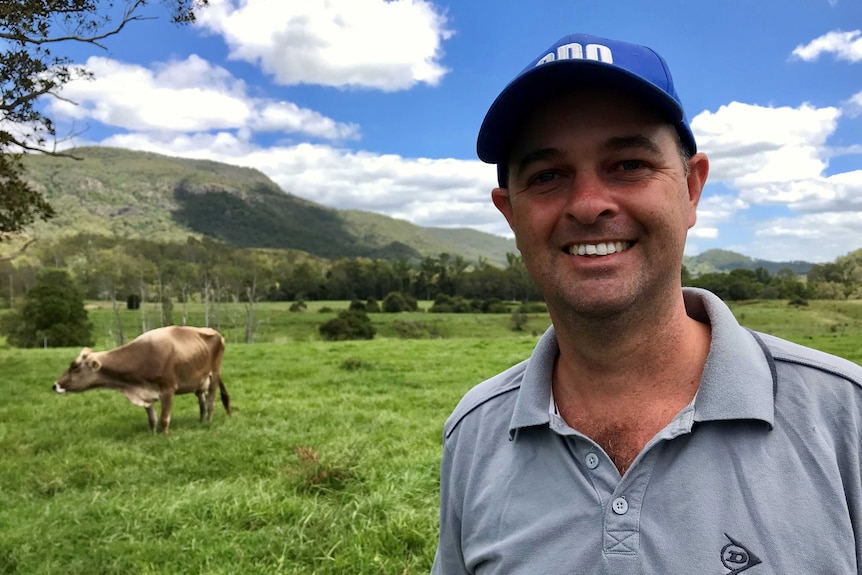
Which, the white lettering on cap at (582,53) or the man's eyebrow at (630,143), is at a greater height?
the white lettering on cap at (582,53)

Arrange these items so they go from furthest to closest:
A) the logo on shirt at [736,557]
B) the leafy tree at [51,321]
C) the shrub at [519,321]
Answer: the shrub at [519,321] → the leafy tree at [51,321] → the logo on shirt at [736,557]

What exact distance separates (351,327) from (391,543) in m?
41.3

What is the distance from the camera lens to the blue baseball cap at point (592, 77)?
5.27 feet

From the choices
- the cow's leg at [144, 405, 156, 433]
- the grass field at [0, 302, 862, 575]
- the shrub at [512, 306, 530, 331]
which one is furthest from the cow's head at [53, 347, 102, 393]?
the shrub at [512, 306, 530, 331]

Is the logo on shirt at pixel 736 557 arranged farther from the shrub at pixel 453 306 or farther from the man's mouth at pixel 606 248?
the shrub at pixel 453 306

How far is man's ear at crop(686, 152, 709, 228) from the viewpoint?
184cm

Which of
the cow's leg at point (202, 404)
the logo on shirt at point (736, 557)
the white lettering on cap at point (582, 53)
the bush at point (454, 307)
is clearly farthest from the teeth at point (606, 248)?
the bush at point (454, 307)

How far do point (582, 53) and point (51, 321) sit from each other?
51.2 m

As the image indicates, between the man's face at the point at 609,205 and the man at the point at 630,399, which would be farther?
the man's face at the point at 609,205

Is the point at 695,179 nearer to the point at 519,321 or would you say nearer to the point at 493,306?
the point at 519,321

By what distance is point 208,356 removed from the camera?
11586 mm

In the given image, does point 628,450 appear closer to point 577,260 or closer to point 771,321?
point 577,260

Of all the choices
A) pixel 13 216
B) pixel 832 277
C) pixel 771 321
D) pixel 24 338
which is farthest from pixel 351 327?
pixel 832 277

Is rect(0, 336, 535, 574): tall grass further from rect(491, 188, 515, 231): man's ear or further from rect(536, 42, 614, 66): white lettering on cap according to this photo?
rect(536, 42, 614, 66): white lettering on cap
